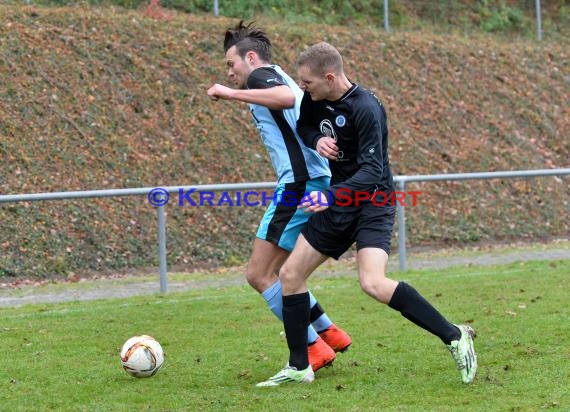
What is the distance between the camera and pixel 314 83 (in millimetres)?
6156

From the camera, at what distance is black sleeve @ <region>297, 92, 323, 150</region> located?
639cm

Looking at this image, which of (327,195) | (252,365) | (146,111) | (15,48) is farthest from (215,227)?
(327,195)

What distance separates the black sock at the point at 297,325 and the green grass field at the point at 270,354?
19cm

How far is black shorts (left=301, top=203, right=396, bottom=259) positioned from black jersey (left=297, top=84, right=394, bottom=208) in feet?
0.53

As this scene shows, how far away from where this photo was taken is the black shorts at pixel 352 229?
6223 millimetres

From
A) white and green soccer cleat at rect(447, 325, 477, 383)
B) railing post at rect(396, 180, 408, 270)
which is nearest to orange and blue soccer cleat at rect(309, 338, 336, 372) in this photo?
white and green soccer cleat at rect(447, 325, 477, 383)

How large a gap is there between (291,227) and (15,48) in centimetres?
1032

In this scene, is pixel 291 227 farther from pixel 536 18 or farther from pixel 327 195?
pixel 536 18

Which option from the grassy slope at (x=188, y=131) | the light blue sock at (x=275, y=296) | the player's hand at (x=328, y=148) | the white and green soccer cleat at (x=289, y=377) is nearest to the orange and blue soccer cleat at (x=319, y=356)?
the light blue sock at (x=275, y=296)

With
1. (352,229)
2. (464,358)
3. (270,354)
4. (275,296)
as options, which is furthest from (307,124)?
(270,354)

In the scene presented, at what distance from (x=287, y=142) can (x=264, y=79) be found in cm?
46

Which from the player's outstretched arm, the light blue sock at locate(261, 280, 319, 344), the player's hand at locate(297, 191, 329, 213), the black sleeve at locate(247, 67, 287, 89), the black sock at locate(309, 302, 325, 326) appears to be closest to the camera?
the player's hand at locate(297, 191, 329, 213)

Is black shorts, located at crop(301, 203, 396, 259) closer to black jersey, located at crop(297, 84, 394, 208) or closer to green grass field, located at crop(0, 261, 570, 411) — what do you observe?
black jersey, located at crop(297, 84, 394, 208)

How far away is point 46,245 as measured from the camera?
1295cm
